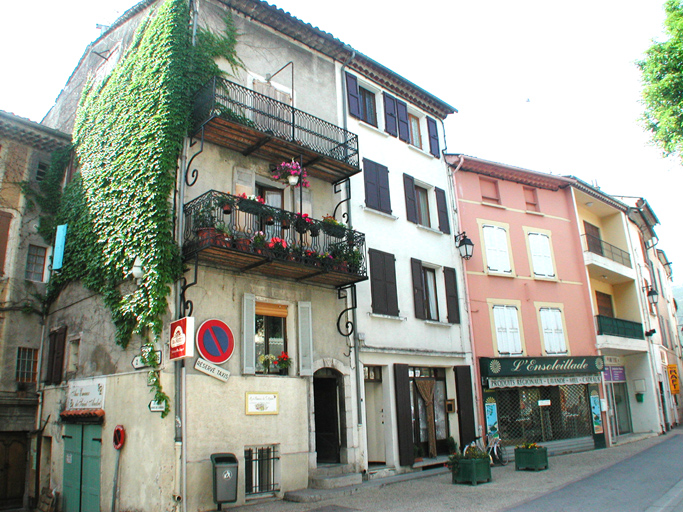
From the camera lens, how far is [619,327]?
883 inches

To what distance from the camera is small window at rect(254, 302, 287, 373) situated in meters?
12.3

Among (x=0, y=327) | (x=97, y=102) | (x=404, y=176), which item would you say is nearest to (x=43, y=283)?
(x=0, y=327)

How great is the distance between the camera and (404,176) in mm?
17328

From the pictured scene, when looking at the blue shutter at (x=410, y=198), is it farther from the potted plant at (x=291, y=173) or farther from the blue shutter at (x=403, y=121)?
the potted plant at (x=291, y=173)

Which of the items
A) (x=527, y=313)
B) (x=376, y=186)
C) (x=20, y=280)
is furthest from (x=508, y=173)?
(x=20, y=280)

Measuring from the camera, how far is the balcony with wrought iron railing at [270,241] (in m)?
11.1

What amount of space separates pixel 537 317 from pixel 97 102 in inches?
604

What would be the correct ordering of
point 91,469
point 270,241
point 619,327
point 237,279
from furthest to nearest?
point 619,327, point 237,279, point 91,469, point 270,241

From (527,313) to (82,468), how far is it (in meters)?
14.2

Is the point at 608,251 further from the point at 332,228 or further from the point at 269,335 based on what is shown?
the point at 269,335

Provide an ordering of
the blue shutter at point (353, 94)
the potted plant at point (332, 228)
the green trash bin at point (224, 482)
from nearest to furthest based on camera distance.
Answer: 1. the green trash bin at point (224, 482)
2. the potted plant at point (332, 228)
3. the blue shutter at point (353, 94)

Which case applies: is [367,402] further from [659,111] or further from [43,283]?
[659,111]

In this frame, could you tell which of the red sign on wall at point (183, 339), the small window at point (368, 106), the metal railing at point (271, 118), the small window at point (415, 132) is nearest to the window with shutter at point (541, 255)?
the small window at point (415, 132)

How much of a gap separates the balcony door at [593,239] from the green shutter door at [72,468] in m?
19.1
